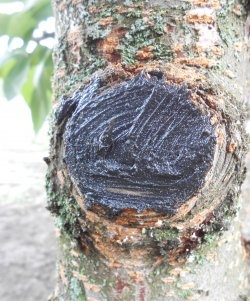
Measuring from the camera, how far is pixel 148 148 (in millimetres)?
379

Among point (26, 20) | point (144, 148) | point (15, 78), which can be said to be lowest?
point (144, 148)

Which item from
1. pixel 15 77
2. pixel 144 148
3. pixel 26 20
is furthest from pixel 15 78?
pixel 144 148

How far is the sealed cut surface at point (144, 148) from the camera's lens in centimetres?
38

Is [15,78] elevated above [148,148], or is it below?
above

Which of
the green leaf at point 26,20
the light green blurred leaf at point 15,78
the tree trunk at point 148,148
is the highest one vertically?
the green leaf at point 26,20

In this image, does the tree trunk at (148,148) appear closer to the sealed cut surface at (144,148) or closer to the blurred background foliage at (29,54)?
the sealed cut surface at (144,148)

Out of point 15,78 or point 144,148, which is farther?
point 15,78

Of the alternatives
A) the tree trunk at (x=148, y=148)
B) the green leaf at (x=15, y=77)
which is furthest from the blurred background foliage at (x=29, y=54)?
the tree trunk at (x=148, y=148)

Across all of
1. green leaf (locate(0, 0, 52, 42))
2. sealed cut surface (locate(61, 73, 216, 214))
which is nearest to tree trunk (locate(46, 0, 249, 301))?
sealed cut surface (locate(61, 73, 216, 214))

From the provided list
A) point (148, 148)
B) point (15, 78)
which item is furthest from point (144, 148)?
point (15, 78)

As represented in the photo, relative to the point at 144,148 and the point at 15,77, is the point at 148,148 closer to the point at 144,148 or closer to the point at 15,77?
the point at 144,148

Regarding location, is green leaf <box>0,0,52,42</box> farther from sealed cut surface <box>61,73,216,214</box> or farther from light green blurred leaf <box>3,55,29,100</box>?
sealed cut surface <box>61,73,216,214</box>

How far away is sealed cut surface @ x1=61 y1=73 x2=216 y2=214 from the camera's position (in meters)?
0.38

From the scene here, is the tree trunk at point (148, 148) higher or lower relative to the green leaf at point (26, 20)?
lower
